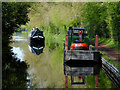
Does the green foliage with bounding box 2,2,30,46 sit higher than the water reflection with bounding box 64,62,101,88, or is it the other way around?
the green foliage with bounding box 2,2,30,46

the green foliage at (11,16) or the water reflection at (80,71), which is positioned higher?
the green foliage at (11,16)

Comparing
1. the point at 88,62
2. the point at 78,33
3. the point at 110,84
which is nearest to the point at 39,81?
the point at 110,84

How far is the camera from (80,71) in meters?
11.0

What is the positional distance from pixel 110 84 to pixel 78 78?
1.66m

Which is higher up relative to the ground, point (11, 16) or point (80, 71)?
point (11, 16)

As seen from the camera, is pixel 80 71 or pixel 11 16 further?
pixel 11 16

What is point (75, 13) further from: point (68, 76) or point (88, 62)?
point (68, 76)

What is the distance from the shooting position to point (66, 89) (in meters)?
7.89

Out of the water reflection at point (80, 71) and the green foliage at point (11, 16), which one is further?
→ the green foliage at point (11, 16)

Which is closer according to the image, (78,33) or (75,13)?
(78,33)

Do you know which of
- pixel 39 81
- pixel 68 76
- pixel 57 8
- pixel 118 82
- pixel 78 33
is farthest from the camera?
pixel 57 8

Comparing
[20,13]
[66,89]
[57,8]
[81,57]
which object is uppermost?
[57,8]

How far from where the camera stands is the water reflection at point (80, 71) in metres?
9.44

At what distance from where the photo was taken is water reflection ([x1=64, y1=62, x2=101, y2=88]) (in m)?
9.44
